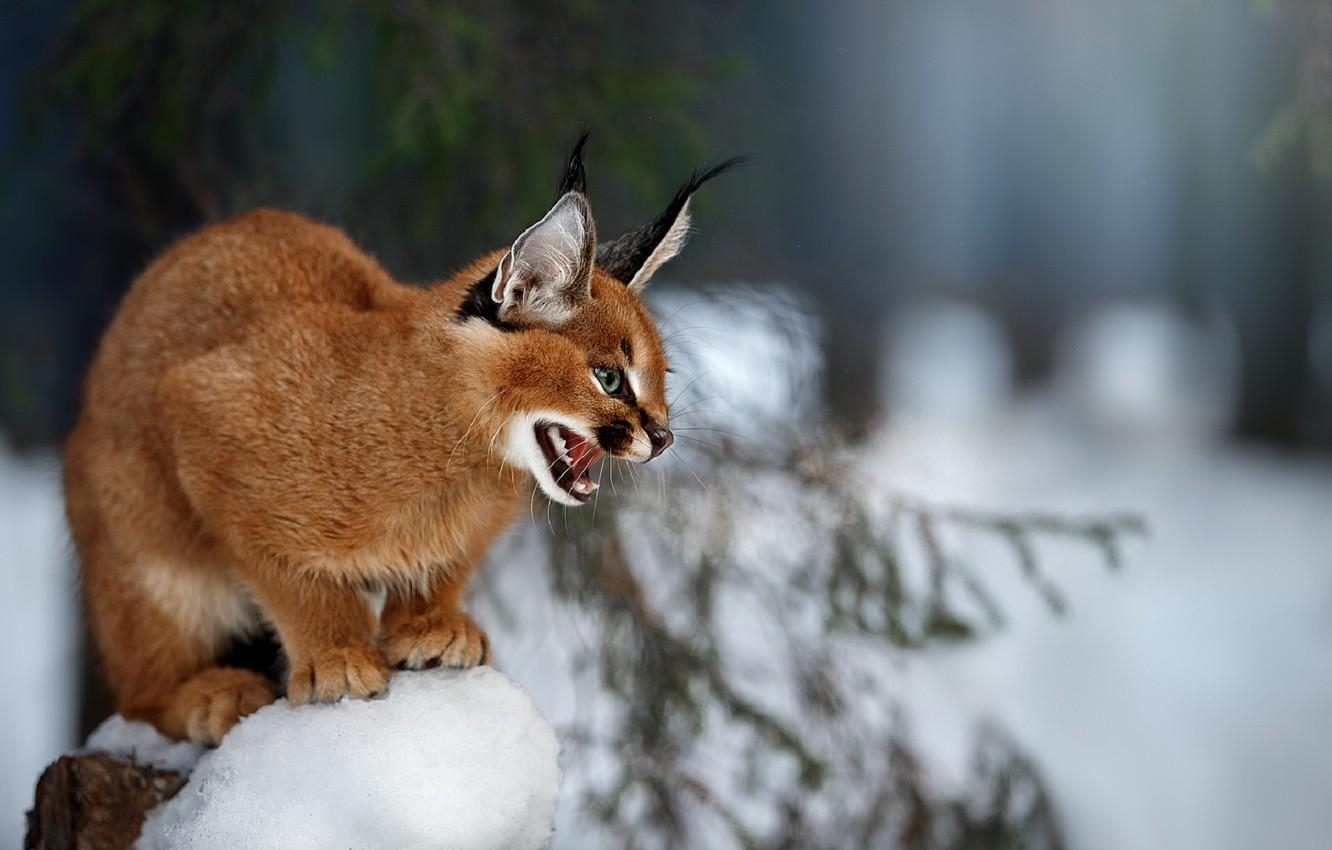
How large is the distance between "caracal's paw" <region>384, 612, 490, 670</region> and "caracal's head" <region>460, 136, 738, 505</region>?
277 mm

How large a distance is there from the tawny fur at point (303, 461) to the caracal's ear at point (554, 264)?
27mm

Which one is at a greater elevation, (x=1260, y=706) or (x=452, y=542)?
(x=452, y=542)

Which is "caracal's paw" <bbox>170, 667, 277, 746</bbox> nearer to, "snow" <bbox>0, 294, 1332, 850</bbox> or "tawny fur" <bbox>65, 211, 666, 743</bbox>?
"tawny fur" <bbox>65, 211, 666, 743</bbox>

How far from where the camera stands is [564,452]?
155 cm

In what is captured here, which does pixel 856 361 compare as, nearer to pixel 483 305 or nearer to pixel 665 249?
pixel 665 249

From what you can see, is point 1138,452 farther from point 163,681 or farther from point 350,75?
point 163,681

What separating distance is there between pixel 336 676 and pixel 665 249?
2.26 feet

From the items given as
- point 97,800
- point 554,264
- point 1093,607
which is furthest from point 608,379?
point 1093,607

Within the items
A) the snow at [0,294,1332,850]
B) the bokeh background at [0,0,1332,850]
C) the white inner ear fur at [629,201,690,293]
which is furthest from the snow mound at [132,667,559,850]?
the snow at [0,294,1332,850]

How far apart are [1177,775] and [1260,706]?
0.31 metres

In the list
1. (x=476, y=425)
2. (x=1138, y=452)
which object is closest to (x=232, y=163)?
(x=476, y=425)

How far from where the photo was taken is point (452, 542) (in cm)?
170

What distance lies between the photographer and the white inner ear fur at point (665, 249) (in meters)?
1.61

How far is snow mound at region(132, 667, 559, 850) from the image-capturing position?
1.55m
